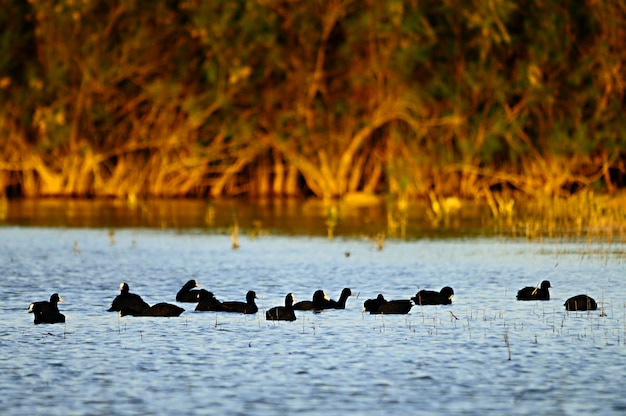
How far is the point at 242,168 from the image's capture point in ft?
209

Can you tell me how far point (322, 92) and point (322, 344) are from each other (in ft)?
131

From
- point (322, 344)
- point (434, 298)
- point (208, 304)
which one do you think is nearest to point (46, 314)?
point (208, 304)

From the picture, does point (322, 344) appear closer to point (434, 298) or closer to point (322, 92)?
point (434, 298)

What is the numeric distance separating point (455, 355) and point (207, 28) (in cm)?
3703

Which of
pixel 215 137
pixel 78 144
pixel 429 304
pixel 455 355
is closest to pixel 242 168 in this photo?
pixel 215 137

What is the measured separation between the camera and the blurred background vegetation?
48.5 m

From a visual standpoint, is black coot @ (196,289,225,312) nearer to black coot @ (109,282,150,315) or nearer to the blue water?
the blue water

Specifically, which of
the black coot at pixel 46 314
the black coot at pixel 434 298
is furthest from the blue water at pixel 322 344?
the black coot at pixel 434 298

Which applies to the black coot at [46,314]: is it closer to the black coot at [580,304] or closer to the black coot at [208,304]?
the black coot at [208,304]

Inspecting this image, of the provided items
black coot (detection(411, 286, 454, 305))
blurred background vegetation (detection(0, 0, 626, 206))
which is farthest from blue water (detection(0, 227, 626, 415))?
blurred background vegetation (detection(0, 0, 626, 206))

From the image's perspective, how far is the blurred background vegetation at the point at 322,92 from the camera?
48.5 metres

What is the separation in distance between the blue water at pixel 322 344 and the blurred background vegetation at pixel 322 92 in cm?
2253

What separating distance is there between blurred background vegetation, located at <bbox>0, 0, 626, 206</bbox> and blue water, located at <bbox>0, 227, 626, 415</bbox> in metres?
22.5

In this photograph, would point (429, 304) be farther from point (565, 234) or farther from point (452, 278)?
point (565, 234)
